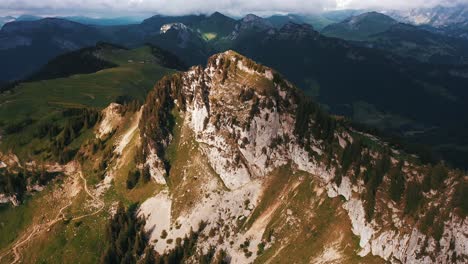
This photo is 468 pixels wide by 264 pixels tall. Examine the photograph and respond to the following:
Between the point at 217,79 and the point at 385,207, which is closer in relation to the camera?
the point at 385,207

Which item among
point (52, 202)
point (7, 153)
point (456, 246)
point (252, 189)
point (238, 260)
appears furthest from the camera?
point (7, 153)

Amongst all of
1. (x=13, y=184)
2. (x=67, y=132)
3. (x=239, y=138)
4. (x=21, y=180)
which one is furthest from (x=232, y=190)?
(x=13, y=184)

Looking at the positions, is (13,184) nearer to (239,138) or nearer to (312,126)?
(239,138)

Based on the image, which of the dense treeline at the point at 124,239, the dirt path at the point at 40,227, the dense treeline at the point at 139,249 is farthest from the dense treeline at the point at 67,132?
the dense treeline at the point at 139,249

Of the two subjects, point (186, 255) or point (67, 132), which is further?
point (67, 132)

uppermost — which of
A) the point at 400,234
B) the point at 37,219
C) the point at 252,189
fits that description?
the point at 400,234

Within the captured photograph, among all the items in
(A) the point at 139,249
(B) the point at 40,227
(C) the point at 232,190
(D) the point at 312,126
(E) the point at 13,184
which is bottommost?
(B) the point at 40,227

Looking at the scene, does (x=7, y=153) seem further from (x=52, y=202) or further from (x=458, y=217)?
(x=458, y=217)

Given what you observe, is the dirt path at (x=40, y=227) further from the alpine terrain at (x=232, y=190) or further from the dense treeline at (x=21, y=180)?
the dense treeline at (x=21, y=180)

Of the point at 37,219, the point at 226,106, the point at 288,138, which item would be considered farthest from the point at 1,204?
the point at 288,138
